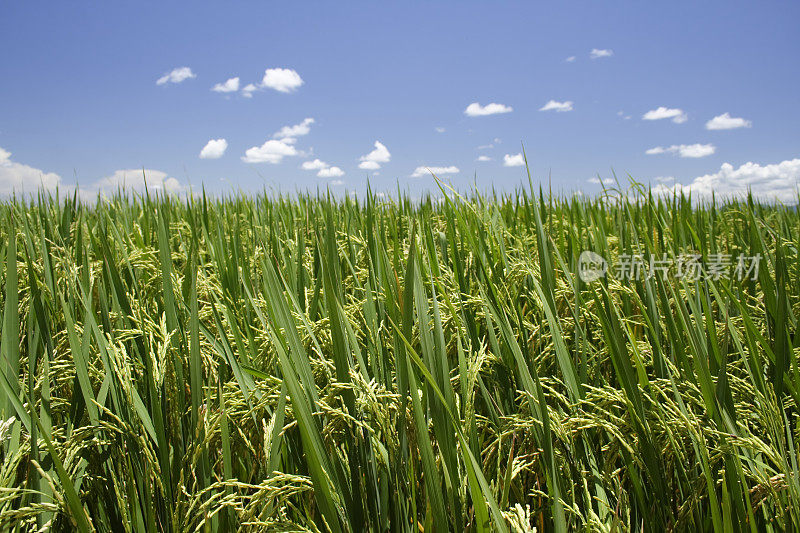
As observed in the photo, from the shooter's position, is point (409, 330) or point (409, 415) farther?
point (409, 415)

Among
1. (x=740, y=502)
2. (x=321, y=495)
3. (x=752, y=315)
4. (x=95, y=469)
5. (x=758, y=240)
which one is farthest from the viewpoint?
(x=758, y=240)

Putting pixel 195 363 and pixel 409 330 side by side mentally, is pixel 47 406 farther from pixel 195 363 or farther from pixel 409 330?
pixel 409 330

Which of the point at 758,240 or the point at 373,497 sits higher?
the point at 758,240

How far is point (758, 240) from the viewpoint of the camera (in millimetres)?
1676

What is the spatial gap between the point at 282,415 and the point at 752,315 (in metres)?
1.61

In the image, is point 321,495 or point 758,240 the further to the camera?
point 758,240

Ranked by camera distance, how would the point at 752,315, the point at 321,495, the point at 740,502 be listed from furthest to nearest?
the point at 752,315, the point at 740,502, the point at 321,495

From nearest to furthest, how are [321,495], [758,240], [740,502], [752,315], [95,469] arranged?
1. [321,495]
2. [740,502]
3. [95,469]
4. [752,315]
5. [758,240]

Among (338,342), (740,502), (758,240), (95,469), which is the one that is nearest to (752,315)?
(758,240)

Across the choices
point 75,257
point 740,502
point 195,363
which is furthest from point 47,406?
point 740,502

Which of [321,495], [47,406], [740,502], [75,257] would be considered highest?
[75,257]

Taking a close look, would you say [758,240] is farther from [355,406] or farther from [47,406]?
[47,406]

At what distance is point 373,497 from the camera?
2.89ft

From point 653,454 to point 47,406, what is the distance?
118 centimetres
